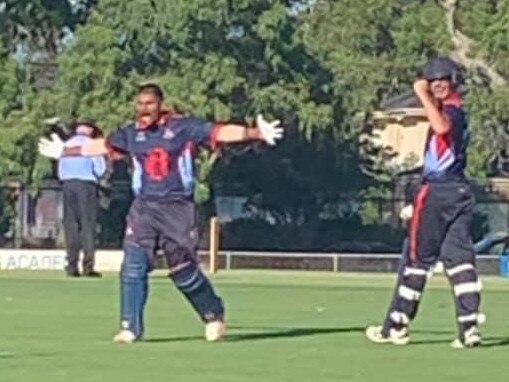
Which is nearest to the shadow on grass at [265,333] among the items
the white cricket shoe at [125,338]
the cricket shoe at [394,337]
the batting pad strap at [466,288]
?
the white cricket shoe at [125,338]

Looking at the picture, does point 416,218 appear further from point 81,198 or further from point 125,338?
point 81,198

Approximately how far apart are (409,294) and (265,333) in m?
1.47

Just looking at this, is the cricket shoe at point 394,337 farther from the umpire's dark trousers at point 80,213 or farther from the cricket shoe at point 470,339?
the umpire's dark trousers at point 80,213

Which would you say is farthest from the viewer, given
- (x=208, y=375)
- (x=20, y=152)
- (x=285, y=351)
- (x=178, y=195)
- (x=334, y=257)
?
(x=20, y=152)

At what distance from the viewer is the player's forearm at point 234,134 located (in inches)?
503

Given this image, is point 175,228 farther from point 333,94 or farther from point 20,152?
point 333,94

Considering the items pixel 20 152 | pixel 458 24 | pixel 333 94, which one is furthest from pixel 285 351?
pixel 458 24

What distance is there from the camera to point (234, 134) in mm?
12820

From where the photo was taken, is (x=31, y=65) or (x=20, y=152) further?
(x=31, y=65)

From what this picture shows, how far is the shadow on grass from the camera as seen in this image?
13.5 m

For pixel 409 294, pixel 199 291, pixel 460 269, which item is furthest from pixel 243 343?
pixel 460 269

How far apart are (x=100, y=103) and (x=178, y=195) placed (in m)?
34.6

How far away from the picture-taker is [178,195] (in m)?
13.2

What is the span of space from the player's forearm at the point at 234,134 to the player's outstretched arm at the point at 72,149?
1.02 metres
